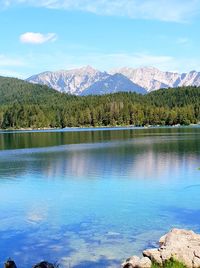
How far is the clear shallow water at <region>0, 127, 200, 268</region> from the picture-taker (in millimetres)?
23797

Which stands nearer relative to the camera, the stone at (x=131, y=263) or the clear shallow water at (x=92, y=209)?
the stone at (x=131, y=263)

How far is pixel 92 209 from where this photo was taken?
112 feet

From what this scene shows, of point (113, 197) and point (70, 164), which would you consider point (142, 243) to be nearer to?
point (113, 197)

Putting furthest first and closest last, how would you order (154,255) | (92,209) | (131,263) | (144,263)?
(92,209), (154,255), (131,263), (144,263)

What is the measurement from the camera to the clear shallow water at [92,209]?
23.8m

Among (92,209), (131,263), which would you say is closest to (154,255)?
(131,263)

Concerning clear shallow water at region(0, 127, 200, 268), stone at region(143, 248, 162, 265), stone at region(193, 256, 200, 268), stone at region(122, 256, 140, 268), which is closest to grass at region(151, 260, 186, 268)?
stone at region(143, 248, 162, 265)

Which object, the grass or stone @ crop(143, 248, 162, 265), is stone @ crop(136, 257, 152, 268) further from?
stone @ crop(143, 248, 162, 265)

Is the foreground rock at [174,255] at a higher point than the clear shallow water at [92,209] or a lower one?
higher

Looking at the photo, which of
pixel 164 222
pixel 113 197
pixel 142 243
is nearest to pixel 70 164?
pixel 113 197

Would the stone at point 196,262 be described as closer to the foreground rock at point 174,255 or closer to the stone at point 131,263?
the foreground rock at point 174,255

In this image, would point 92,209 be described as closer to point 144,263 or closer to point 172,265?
point 144,263

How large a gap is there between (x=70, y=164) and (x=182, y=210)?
111 feet

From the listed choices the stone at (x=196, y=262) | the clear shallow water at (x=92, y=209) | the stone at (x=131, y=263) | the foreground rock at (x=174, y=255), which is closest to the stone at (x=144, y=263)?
the foreground rock at (x=174, y=255)
